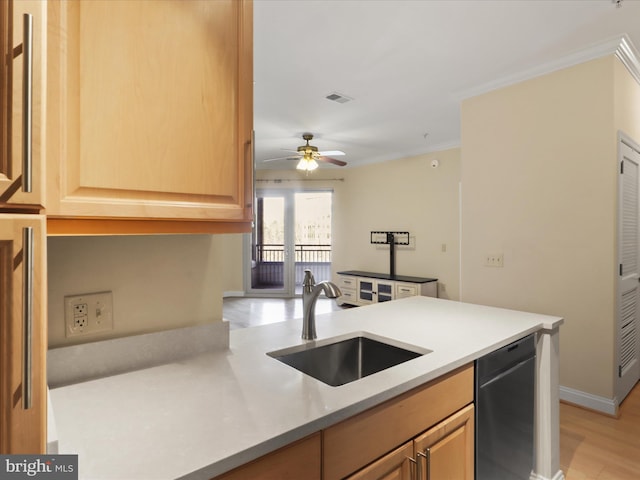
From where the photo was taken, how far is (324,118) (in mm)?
4359

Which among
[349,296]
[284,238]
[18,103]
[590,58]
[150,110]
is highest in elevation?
[590,58]

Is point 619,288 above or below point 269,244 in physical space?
below

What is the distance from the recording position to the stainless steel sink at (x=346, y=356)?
150 cm

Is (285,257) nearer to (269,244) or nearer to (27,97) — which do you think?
(269,244)

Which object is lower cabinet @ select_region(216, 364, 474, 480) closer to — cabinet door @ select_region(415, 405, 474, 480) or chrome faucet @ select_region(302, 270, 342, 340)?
cabinet door @ select_region(415, 405, 474, 480)

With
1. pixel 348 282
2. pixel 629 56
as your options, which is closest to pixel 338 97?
pixel 629 56

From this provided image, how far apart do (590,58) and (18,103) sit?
3.52 meters

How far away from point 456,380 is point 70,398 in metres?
1.22

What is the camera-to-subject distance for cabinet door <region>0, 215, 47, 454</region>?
1.79ft

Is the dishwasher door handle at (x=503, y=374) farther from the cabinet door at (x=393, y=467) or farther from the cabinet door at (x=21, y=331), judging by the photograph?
the cabinet door at (x=21, y=331)

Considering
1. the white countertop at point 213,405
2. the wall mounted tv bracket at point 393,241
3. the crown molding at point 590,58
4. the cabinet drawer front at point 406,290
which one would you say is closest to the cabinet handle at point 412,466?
the white countertop at point 213,405

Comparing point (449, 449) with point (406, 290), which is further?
point (406, 290)

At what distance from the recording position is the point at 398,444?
1.14 m

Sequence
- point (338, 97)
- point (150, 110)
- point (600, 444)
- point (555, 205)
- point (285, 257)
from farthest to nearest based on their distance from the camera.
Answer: point (285, 257)
point (338, 97)
point (555, 205)
point (600, 444)
point (150, 110)
